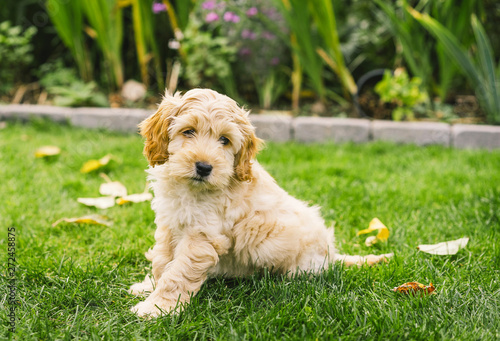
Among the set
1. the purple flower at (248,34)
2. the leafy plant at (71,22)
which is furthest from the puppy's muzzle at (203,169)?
the leafy plant at (71,22)

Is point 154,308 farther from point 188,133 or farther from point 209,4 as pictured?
point 209,4

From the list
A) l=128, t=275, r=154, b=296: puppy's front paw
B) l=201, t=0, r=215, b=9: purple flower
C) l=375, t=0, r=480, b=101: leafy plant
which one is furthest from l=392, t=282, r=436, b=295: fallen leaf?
l=201, t=0, r=215, b=9: purple flower

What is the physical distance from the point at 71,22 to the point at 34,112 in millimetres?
1300

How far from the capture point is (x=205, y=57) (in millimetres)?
6035

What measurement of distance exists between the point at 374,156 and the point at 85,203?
9.81ft

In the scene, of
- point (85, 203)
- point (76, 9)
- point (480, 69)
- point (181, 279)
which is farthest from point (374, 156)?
point (76, 9)

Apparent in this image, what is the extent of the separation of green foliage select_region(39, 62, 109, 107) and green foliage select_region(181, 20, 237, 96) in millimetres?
1297

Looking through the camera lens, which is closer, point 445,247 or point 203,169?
point 203,169

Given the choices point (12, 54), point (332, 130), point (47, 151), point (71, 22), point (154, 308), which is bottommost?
point (332, 130)

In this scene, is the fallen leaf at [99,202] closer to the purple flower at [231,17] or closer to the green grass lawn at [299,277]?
the green grass lawn at [299,277]

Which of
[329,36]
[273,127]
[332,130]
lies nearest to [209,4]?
[329,36]

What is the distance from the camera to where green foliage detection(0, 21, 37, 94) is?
657 cm

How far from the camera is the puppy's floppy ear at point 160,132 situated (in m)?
2.27

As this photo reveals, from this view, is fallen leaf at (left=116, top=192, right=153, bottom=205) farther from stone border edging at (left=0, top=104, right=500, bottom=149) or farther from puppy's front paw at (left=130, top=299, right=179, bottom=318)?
stone border edging at (left=0, top=104, right=500, bottom=149)
